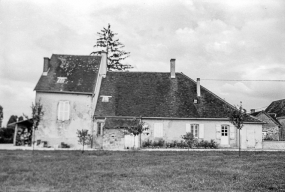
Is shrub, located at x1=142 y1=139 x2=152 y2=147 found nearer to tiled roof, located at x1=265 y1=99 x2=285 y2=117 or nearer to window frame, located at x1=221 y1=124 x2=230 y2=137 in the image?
window frame, located at x1=221 y1=124 x2=230 y2=137

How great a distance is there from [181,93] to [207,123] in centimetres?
395

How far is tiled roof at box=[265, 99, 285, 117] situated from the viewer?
141 feet

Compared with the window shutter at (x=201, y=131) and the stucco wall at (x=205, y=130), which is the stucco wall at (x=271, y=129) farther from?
the window shutter at (x=201, y=131)

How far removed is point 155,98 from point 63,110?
841cm

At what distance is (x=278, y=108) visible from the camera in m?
44.6

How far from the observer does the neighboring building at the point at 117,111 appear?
26.6 meters

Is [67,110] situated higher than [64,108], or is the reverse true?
[64,108]

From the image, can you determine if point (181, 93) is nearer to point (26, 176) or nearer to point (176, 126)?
point (176, 126)

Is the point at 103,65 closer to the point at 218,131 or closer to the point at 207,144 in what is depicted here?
the point at 207,144

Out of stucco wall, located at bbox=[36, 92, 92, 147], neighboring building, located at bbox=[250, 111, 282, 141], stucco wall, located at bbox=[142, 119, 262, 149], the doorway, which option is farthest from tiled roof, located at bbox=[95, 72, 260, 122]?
neighboring building, located at bbox=[250, 111, 282, 141]

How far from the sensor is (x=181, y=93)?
97.1ft

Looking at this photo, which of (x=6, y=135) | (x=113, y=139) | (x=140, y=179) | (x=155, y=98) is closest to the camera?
(x=140, y=179)

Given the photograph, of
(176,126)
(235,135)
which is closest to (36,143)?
(176,126)

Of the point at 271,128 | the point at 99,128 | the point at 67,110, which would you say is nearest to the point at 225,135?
the point at 99,128
